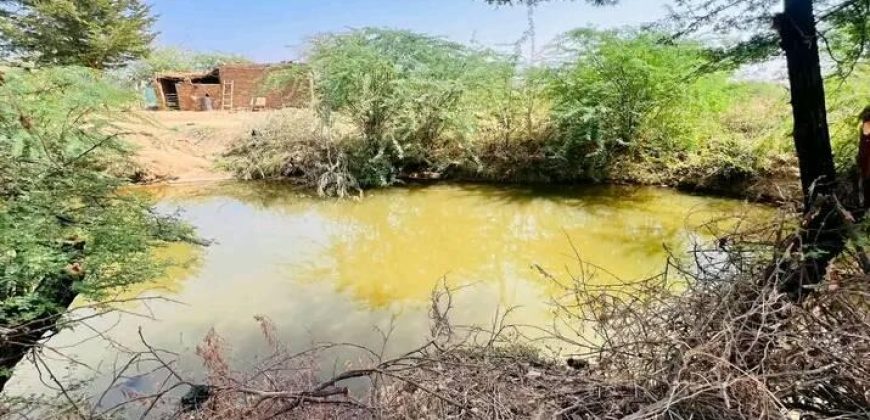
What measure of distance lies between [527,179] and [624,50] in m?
2.55

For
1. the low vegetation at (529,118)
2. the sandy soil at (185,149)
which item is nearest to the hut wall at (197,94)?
the sandy soil at (185,149)

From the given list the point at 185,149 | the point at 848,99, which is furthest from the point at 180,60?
the point at 848,99

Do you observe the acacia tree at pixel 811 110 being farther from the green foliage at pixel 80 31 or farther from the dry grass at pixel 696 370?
the green foliage at pixel 80 31

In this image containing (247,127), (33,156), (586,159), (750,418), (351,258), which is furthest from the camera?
(247,127)

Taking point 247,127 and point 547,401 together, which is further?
point 247,127

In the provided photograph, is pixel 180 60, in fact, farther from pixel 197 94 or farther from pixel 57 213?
pixel 57 213

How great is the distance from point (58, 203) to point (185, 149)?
847 centimetres

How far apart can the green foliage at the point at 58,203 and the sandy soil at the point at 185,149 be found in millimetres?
5732

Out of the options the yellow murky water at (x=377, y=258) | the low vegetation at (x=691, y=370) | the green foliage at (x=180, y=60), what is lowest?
the yellow murky water at (x=377, y=258)

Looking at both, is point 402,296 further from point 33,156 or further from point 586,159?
point 586,159

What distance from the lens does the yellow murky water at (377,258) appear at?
3941 mm

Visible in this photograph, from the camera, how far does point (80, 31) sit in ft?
53.9

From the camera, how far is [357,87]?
841cm

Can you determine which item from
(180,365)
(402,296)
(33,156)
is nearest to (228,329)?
(180,365)
